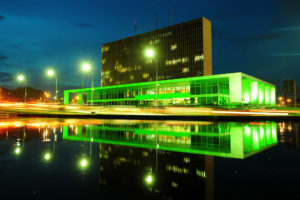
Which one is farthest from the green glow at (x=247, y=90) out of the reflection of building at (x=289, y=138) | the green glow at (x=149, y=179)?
the green glow at (x=149, y=179)

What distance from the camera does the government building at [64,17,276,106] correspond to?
53.3m

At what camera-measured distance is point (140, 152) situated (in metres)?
6.70

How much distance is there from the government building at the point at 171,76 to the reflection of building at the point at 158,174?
3354cm

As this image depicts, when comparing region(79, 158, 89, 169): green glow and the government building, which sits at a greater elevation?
the government building

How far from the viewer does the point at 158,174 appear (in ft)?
14.6

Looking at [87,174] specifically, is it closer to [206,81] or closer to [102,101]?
[206,81]

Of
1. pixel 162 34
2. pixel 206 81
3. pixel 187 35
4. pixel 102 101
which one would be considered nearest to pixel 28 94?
pixel 102 101

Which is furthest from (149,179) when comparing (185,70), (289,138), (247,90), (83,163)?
(185,70)

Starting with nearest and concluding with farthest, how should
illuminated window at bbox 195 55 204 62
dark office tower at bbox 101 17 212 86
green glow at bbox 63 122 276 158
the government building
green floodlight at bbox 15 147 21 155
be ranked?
green floodlight at bbox 15 147 21 155, green glow at bbox 63 122 276 158, the government building, illuminated window at bbox 195 55 204 62, dark office tower at bbox 101 17 212 86

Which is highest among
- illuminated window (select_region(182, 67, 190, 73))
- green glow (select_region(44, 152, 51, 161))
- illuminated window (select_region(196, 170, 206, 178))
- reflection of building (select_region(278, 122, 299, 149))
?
illuminated window (select_region(182, 67, 190, 73))

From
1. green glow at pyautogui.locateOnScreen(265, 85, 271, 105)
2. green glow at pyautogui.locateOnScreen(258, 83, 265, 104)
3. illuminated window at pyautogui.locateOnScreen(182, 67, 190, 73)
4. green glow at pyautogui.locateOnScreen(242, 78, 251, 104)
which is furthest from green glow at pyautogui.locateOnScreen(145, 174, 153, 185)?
illuminated window at pyautogui.locateOnScreen(182, 67, 190, 73)

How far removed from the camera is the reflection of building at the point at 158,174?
3.52 m

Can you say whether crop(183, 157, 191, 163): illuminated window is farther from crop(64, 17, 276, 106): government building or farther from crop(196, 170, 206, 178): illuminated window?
crop(64, 17, 276, 106): government building

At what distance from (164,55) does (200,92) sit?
45.7m
